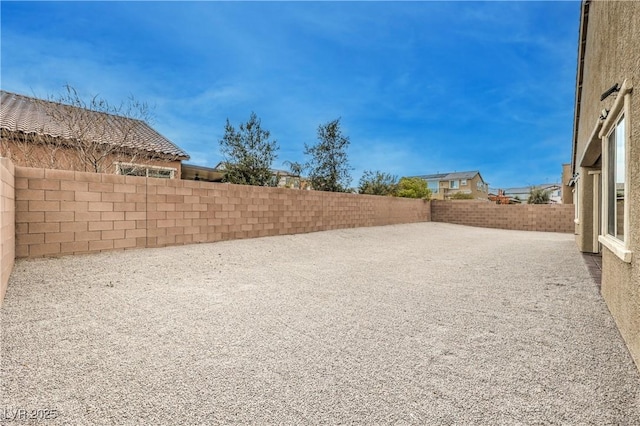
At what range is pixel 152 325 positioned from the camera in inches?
114

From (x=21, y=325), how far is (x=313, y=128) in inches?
541

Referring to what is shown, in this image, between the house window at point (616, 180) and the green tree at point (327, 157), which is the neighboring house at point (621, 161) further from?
the green tree at point (327, 157)

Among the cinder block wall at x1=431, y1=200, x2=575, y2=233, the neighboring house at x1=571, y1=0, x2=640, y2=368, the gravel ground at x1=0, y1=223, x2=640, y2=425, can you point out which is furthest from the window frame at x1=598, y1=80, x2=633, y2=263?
the cinder block wall at x1=431, y1=200, x2=575, y2=233

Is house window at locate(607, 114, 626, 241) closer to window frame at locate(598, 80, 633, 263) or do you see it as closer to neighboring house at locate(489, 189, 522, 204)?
window frame at locate(598, 80, 633, 263)

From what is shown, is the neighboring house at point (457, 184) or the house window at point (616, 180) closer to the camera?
the house window at point (616, 180)

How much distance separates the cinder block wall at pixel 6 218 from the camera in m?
3.22

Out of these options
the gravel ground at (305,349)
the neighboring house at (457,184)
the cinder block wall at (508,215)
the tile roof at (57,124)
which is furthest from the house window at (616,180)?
the neighboring house at (457,184)

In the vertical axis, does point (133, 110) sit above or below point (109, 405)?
above

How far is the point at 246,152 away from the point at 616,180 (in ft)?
37.2

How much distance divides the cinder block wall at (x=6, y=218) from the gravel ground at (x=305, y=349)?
0.23m

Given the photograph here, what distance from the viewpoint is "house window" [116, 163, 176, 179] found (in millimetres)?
8856

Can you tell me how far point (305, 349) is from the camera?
250 cm

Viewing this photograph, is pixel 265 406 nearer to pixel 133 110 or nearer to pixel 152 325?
pixel 152 325

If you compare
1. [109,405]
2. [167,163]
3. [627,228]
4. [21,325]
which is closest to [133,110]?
[167,163]
